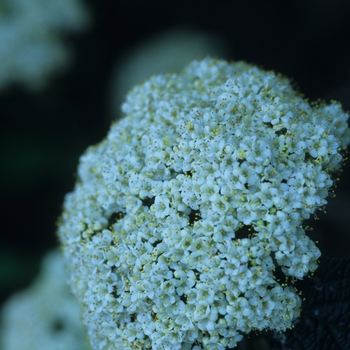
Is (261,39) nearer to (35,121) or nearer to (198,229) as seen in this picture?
(35,121)

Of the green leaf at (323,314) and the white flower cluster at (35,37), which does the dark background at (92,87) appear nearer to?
the white flower cluster at (35,37)

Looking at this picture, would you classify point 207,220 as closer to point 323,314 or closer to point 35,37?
point 323,314

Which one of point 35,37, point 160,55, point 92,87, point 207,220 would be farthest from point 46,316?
point 160,55

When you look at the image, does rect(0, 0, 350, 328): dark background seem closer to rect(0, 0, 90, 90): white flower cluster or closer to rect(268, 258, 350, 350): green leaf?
rect(0, 0, 90, 90): white flower cluster

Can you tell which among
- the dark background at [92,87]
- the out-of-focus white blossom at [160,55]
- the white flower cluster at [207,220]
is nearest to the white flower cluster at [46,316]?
the dark background at [92,87]

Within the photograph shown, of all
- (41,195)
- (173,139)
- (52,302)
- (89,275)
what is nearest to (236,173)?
(173,139)

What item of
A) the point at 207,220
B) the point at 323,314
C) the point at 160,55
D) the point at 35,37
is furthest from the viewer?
the point at 160,55

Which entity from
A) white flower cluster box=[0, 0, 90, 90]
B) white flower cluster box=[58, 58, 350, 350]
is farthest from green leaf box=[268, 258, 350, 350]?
white flower cluster box=[0, 0, 90, 90]
